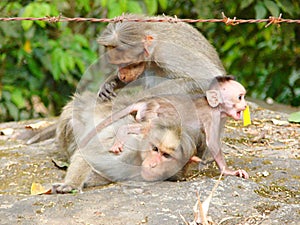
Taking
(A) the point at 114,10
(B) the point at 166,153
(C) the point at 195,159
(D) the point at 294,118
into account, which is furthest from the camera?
(A) the point at 114,10

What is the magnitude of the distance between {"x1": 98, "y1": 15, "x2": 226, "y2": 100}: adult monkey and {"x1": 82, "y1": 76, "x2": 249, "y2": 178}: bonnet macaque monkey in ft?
1.42

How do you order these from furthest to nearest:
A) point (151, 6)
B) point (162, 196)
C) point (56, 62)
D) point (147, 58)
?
point (56, 62)
point (151, 6)
point (147, 58)
point (162, 196)

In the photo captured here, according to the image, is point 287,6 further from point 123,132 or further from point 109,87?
point 123,132

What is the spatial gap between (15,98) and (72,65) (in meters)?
0.77

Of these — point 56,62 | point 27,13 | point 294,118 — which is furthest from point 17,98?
point 294,118

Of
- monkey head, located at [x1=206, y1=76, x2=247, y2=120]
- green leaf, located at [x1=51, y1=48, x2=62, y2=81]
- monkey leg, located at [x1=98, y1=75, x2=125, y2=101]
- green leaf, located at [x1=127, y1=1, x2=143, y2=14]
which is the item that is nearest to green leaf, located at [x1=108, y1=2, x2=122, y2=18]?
green leaf, located at [x1=127, y1=1, x2=143, y2=14]

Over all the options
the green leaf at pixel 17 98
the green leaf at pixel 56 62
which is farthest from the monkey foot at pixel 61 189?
the green leaf at pixel 17 98

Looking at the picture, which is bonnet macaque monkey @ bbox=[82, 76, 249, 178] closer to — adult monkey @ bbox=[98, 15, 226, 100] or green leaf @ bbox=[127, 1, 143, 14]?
adult monkey @ bbox=[98, 15, 226, 100]

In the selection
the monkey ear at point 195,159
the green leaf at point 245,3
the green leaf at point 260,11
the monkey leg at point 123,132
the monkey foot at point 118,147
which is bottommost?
the monkey ear at point 195,159

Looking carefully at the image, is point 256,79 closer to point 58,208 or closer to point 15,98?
point 15,98

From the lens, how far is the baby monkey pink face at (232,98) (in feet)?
14.3

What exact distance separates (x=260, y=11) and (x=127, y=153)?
347 cm

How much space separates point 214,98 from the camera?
436 centimetres

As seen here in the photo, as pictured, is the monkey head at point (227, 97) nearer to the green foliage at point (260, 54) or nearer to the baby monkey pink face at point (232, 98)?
the baby monkey pink face at point (232, 98)
